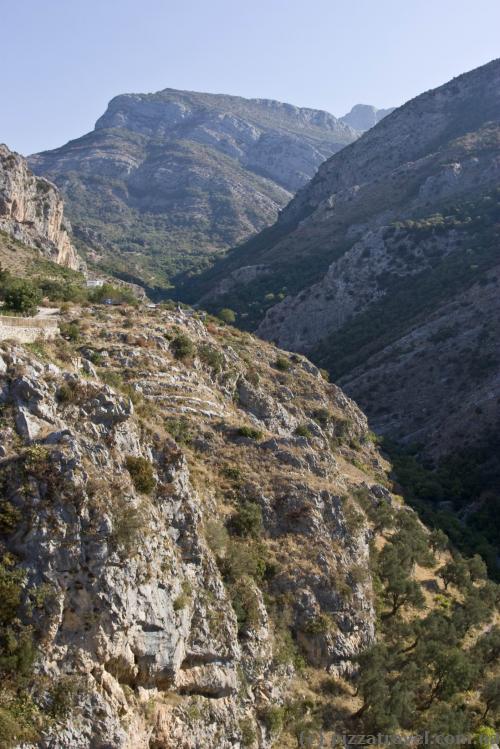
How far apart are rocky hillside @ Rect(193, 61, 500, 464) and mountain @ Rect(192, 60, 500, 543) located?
9.4 inches

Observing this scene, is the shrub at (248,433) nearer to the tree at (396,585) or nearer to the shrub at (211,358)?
the shrub at (211,358)

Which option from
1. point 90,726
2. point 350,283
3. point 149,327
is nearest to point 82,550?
point 90,726

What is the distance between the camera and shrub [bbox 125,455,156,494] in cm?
2255

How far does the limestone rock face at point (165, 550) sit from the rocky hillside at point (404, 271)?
132 ft

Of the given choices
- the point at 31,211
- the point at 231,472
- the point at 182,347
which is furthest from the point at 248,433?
the point at 31,211

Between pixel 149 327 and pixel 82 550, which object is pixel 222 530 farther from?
pixel 149 327

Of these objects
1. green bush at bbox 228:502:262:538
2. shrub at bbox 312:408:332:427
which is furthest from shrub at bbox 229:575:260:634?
shrub at bbox 312:408:332:427

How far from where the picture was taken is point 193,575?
23.0 m

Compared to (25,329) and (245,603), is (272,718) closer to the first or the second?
(245,603)

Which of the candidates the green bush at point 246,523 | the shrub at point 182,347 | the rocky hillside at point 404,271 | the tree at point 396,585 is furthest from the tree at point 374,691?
the rocky hillside at point 404,271

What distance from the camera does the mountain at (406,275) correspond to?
74812 mm

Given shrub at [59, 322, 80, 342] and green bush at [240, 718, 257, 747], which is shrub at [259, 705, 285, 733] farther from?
shrub at [59, 322, 80, 342]

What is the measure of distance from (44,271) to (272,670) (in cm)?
6000

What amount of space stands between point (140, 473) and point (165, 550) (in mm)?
2623
